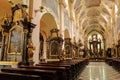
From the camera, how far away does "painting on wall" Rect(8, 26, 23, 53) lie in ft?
23.0

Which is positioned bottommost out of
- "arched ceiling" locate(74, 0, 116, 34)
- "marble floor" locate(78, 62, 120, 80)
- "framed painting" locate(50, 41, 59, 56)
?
"marble floor" locate(78, 62, 120, 80)

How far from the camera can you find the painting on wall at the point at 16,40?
702cm

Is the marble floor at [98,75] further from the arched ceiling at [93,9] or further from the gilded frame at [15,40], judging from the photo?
the arched ceiling at [93,9]

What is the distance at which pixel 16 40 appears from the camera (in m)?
7.13

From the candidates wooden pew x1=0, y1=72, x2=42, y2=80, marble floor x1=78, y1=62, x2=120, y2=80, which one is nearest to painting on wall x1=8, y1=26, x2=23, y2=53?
marble floor x1=78, y1=62, x2=120, y2=80

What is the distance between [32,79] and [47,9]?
8536 millimetres

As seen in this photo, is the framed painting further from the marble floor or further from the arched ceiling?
the arched ceiling

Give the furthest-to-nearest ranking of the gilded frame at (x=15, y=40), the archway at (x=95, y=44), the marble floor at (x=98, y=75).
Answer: the archway at (x=95, y=44)
the marble floor at (x=98, y=75)
the gilded frame at (x=15, y=40)

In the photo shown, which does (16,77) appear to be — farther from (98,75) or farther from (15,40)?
(98,75)

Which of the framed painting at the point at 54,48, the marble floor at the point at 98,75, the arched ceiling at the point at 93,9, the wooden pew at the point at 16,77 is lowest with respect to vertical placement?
the marble floor at the point at 98,75

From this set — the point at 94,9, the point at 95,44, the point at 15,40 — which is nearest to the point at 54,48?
the point at 15,40

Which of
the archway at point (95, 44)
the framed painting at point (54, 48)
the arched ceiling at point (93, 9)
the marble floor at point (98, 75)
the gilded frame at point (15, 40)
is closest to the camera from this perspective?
the gilded frame at point (15, 40)

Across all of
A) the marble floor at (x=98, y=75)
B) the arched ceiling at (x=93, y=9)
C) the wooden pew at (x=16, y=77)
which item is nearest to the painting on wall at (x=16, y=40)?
the marble floor at (x=98, y=75)

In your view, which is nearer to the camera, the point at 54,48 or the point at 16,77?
the point at 16,77
